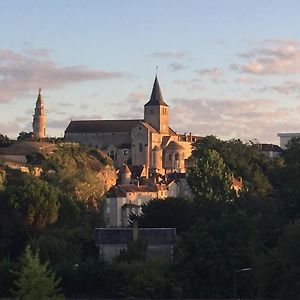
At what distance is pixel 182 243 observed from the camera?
59438 millimetres

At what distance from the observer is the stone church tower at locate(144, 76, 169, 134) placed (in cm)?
13600

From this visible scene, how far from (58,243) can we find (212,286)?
1155 cm

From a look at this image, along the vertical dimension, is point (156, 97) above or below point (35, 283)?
above

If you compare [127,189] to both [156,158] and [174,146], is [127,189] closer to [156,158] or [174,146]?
[156,158]

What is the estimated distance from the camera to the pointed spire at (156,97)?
137 meters

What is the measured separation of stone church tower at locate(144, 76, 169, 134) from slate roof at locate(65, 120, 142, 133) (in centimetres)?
206

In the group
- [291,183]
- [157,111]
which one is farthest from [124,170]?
[291,183]

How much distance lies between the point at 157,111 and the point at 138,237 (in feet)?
236

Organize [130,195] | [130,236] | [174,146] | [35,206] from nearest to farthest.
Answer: [130,236]
[35,206]
[130,195]
[174,146]

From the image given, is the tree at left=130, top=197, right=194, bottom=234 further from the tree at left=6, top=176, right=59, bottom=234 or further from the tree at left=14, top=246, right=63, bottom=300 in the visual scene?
the tree at left=14, top=246, right=63, bottom=300

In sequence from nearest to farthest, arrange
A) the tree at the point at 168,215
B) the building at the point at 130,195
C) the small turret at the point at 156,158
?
the tree at the point at 168,215 < the building at the point at 130,195 < the small turret at the point at 156,158

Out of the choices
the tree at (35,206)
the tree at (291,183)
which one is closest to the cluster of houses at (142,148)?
the tree at (291,183)

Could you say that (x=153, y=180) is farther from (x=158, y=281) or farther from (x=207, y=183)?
(x=158, y=281)

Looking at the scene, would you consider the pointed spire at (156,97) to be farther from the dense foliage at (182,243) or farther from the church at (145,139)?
the dense foliage at (182,243)
